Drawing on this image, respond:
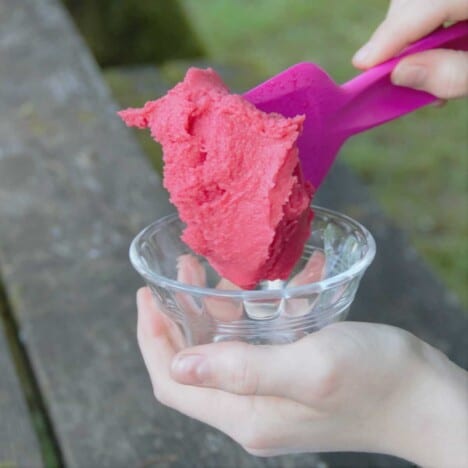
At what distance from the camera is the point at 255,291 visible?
2.54 feet

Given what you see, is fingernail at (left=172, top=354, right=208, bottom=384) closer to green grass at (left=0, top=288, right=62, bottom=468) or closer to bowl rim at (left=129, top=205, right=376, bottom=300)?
bowl rim at (left=129, top=205, right=376, bottom=300)

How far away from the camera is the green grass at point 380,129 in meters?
2.85

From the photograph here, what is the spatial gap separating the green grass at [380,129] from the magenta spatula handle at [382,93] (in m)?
1.27

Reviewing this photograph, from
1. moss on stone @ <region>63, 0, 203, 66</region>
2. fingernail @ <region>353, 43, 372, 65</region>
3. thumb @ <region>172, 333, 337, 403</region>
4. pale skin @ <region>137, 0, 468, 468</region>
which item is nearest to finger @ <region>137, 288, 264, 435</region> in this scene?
pale skin @ <region>137, 0, 468, 468</region>

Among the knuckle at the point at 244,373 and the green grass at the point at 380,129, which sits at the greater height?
the knuckle at the point at 244,373

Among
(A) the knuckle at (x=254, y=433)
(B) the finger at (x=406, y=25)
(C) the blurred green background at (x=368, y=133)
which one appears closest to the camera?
(A) the knuckle at (x=254, y=433)

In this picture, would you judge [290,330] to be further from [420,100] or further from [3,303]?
[3,303]

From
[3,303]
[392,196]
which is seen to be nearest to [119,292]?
[3,303]

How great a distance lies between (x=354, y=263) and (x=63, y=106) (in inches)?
38.7

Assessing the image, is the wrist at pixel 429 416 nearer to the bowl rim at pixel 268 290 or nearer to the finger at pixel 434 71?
the bowl rim at pixel 268 290

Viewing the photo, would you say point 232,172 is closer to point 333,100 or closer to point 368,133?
point 333,100

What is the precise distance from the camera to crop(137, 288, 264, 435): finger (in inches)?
35.7

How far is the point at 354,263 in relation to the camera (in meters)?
0.91

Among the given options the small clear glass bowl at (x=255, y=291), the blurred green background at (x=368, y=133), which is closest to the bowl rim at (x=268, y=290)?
the small clear glass bowl at (x=255, y=291)
